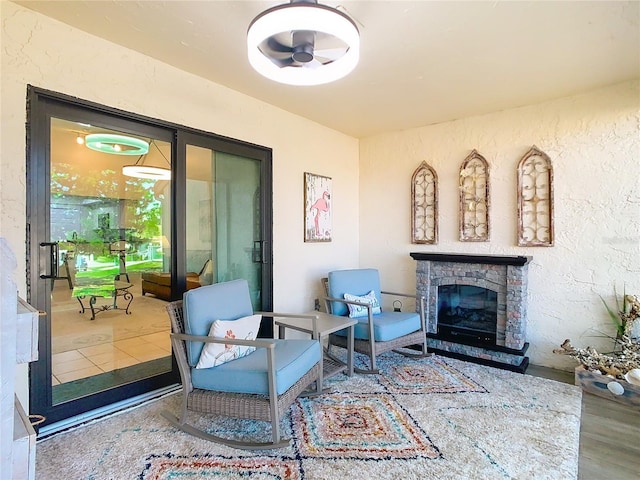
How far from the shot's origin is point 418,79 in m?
2.96

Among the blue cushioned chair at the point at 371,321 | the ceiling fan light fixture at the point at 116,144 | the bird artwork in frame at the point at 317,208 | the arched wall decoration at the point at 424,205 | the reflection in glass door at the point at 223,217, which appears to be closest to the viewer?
the ceiling fan light fixture at the point at 116,144

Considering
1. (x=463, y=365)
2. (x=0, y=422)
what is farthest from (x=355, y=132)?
(x=0, y=422)

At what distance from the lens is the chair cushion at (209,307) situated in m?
2.24

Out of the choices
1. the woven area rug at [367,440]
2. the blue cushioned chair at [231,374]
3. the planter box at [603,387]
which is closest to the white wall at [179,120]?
the woven area rug at [367,440]

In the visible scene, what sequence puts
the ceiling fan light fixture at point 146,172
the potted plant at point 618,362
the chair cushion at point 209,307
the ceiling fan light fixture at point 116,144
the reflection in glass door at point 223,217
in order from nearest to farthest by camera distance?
the chair cushion at point 209,307, the ceiling fan light fixture at point 116,144, the potted plant at point 618,362, the ceiling fan light fixture at point 146,172, the reflection in glass door at point 223,217

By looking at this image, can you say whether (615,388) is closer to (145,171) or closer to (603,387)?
(603,387)

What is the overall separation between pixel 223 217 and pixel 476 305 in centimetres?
280

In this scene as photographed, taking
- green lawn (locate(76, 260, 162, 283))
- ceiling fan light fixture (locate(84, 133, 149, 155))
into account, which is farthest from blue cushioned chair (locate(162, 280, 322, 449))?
ceiling fan light fixture (locate(84, 133, 149, 155))

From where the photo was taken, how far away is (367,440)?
2.10 m

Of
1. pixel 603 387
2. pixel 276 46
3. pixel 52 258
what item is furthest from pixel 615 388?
pixel 52 258

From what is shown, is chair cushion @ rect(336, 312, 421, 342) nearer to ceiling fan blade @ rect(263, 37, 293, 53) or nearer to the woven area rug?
the woven area rug

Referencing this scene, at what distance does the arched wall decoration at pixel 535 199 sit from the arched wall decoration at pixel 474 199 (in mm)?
333

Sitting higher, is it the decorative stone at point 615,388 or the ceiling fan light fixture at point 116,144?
the ceiling fan light fixture at point 116,144

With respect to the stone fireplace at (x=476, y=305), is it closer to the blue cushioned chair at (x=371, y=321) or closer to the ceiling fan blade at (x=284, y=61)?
the blue cushioned chair at (x=371, y=321)
